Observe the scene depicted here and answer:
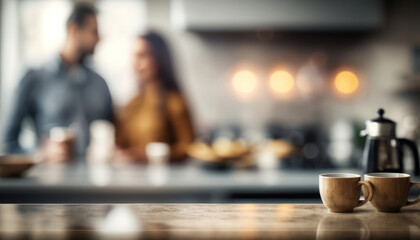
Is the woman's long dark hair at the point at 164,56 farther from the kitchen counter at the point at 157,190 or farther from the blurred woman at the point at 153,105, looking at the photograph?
the kitchen counter at the point at 157,190

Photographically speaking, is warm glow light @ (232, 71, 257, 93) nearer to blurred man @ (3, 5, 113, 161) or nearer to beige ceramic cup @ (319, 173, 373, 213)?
blurred man @ (3, 5, 113, 161)

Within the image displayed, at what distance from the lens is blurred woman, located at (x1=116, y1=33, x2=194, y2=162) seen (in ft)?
13.3

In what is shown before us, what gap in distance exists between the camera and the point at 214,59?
159 inches

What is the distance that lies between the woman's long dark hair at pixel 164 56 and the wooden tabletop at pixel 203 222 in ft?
9.26

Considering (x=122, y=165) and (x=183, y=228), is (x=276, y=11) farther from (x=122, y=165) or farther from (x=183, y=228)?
(x=183, y=228)

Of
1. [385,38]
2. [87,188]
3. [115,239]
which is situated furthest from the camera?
[385,38]

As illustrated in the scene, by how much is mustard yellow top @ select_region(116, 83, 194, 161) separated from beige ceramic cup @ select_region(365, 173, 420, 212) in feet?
9.75

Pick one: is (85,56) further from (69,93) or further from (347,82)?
(347,82)

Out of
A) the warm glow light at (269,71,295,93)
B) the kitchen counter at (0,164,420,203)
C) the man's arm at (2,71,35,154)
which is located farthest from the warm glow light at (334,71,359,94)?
the man's arm at (2,71,35,154)

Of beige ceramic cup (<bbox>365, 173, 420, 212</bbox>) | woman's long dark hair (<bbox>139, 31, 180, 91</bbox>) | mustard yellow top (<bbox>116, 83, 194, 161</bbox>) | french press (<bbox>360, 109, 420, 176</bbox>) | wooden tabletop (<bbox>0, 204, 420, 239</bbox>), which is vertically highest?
A: woman's long dark hair (<bbox>139, 31, 180, 91</bbox>)

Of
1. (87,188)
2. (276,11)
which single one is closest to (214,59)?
(276,11)

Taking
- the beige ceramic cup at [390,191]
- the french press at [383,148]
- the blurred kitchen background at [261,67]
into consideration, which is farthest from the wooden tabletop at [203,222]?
the blurred kitchen background at [261,67]

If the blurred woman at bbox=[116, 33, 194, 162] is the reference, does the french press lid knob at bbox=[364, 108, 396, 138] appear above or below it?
below

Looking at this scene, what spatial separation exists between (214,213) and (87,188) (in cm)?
122
